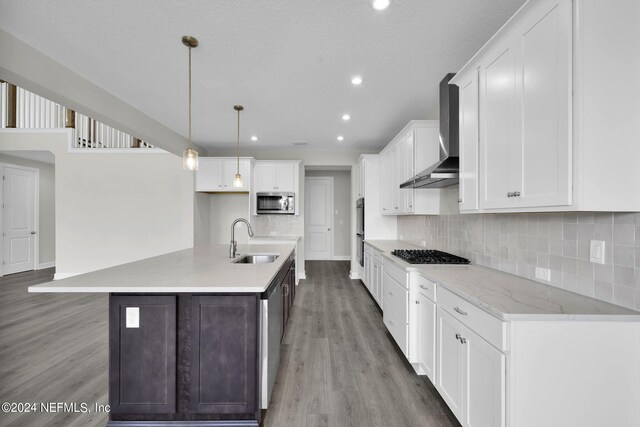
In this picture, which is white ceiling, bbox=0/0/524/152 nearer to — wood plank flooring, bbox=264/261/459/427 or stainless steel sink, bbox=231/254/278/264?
stainless steel sink, bbox=231/254/278/264

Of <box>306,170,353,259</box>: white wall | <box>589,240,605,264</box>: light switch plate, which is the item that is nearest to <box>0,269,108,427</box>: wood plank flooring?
<box>589,240,605,264</box>: light switch plate

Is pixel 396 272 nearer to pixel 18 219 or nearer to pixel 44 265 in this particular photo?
pixel 18 219

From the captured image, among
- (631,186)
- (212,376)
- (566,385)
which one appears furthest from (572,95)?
(212,376)

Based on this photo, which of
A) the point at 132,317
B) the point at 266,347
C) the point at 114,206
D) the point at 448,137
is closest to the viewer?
the point at 132,317

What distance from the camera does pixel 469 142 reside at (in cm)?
198

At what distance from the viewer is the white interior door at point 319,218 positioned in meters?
7.76

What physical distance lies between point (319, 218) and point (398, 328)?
5.34m

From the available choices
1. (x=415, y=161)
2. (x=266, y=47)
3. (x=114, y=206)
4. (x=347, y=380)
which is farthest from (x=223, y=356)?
(x=114, y=206)

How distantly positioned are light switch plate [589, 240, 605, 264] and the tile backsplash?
2 cm

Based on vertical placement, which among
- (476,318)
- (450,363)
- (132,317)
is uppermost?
(476,318)

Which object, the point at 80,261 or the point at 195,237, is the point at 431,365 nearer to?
the point at 195,237

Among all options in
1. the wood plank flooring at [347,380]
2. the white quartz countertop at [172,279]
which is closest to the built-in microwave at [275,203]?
the wood plank flooring at [347,380]

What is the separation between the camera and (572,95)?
3.91 feet

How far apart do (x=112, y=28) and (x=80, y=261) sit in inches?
211
